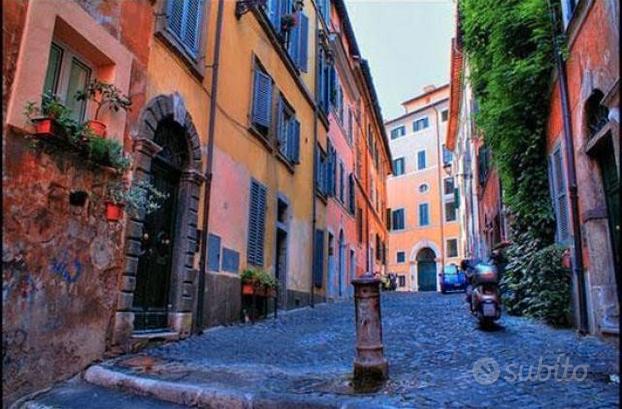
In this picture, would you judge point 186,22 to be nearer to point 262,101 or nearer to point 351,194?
point 262,101

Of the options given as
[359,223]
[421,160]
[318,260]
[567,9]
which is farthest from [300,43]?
[421,160]

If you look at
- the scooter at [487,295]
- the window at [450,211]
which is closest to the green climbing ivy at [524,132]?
the scooter at [487,295]

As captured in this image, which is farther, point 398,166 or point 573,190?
point 398,166

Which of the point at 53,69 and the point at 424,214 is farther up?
the point at 424,214

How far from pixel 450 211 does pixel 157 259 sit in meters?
33.6

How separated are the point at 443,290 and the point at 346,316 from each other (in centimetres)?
1381

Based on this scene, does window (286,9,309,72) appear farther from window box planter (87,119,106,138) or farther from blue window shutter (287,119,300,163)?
window box planter (87,119,106,138)

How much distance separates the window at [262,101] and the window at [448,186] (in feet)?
95.7

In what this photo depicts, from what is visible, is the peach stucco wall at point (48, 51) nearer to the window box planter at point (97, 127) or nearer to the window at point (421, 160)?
the window box planter at point (97, 127)

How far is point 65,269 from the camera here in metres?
4.79

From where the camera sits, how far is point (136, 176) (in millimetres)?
6000

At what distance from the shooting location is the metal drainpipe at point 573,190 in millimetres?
6672

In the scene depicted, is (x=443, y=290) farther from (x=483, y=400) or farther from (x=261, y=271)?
(x=483, y=400)

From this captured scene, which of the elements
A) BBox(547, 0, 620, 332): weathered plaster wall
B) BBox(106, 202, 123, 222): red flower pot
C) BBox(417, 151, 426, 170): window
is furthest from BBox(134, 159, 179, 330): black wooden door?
BBox(417, 151, 426, 170): window
